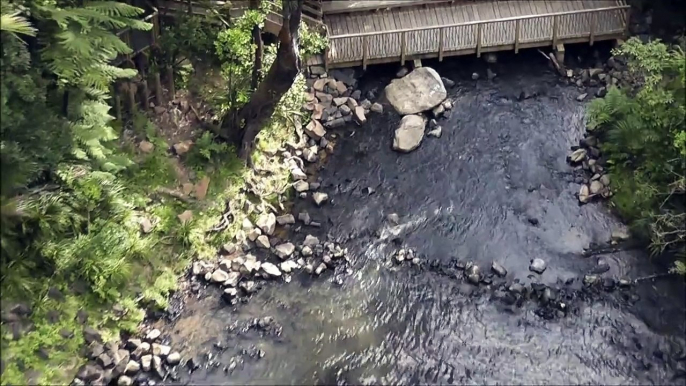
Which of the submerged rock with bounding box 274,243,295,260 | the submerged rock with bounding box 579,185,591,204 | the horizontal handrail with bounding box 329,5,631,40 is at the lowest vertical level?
the submerged rock with bounding box 274,243,295,260

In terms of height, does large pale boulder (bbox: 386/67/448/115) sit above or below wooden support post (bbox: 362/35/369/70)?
below

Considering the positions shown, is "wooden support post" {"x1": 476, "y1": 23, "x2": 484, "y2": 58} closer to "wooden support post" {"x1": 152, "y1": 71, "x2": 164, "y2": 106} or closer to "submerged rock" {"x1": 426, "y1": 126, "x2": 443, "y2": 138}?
"submerged rock" {"x1": 426, "y1": 126, "x2": 443, "y2": 138}

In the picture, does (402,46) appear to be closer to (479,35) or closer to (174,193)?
(479,35)

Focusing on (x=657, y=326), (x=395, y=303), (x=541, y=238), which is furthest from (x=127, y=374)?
(x=657, y=326)

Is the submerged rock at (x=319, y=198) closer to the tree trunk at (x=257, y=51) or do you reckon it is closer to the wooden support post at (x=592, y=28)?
the tree trunk at (x=257, y=51)

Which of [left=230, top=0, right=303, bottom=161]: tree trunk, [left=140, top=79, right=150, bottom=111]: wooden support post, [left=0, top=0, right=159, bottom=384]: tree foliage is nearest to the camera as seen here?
[left=0, top=0, right=159, bottom=384]: tree foliage

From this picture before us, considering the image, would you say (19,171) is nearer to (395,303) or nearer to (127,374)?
(127,374)

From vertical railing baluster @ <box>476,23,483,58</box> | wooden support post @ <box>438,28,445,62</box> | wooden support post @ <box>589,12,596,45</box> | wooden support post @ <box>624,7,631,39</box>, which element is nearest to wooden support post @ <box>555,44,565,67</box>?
wooden support post @ <box>589,12,596,45</box>
